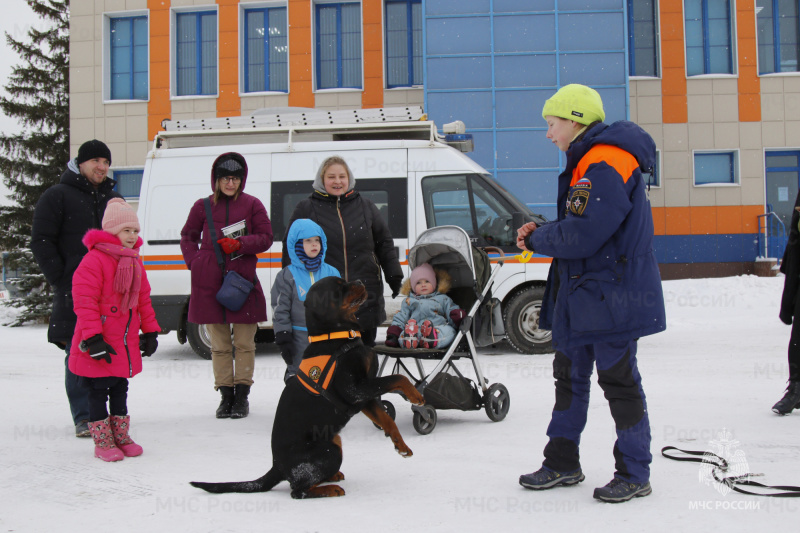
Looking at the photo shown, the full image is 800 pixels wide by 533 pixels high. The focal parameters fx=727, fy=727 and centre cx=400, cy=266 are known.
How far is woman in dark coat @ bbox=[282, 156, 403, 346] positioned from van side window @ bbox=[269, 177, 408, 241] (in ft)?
11.2

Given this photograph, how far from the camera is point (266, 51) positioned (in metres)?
18.4

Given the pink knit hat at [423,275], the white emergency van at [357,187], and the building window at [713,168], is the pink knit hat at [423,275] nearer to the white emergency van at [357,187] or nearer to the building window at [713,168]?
the white emergency van at [357,187]

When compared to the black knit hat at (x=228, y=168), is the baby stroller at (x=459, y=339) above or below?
below

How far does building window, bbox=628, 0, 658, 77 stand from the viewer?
18.3 metres

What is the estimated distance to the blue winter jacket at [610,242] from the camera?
127 inches

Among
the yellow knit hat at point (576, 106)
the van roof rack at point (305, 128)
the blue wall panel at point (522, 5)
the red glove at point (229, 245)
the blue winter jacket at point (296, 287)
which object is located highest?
the blue wall panel at point (522, 5)

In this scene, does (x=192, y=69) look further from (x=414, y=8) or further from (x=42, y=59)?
(x=414, y=8)

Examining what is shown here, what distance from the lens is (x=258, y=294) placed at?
5.62 m

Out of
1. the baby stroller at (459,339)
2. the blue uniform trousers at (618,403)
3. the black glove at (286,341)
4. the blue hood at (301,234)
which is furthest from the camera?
the baby stroller at (459,339)

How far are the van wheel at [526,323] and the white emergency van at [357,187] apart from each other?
12mm

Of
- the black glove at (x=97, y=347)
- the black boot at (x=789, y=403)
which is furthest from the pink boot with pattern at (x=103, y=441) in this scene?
the black boot at (x=789, y=403)

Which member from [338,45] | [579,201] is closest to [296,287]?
[579,201]

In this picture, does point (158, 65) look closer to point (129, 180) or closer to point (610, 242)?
point (129, 180)

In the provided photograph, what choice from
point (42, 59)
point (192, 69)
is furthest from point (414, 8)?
A: point (42, 59)
